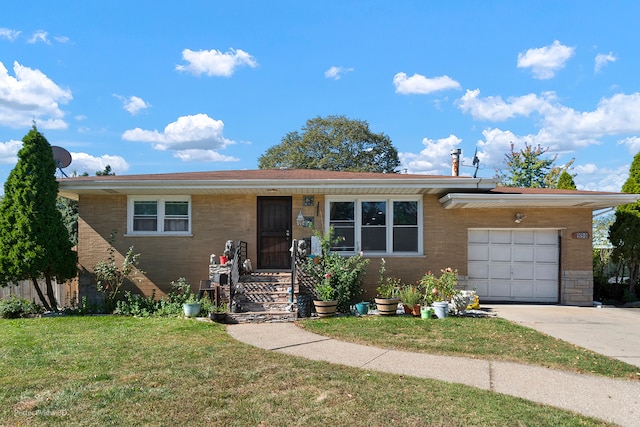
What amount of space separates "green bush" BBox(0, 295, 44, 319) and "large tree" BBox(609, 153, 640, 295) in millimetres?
15010

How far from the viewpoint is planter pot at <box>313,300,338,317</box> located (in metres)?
9.37

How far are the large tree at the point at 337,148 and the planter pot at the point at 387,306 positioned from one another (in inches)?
1031

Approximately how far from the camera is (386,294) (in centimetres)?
989

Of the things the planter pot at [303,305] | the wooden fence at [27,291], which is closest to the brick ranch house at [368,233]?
the wooden fence at [27,291]

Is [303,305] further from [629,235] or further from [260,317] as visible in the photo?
[629,235]

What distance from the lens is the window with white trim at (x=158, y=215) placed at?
11.7 metres

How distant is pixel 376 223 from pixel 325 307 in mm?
3108

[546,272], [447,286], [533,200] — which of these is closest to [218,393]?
[447,286]

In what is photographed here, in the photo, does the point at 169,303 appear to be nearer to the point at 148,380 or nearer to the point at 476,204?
the point at 148,380

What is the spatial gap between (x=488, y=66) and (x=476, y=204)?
20.0ft

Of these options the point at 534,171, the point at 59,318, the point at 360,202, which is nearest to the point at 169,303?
the point at 59,318

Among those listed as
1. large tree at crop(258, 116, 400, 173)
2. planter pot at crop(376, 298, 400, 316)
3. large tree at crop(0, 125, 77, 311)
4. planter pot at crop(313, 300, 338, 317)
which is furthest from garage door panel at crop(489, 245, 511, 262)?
large tree at crop(258, 116, 400, 173)

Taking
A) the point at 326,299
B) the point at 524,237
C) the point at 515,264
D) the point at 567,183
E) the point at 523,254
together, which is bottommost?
the point at 326,299

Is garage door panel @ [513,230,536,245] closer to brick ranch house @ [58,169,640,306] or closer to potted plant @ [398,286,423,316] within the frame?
brick ranch house @ [58,169,640,306]
